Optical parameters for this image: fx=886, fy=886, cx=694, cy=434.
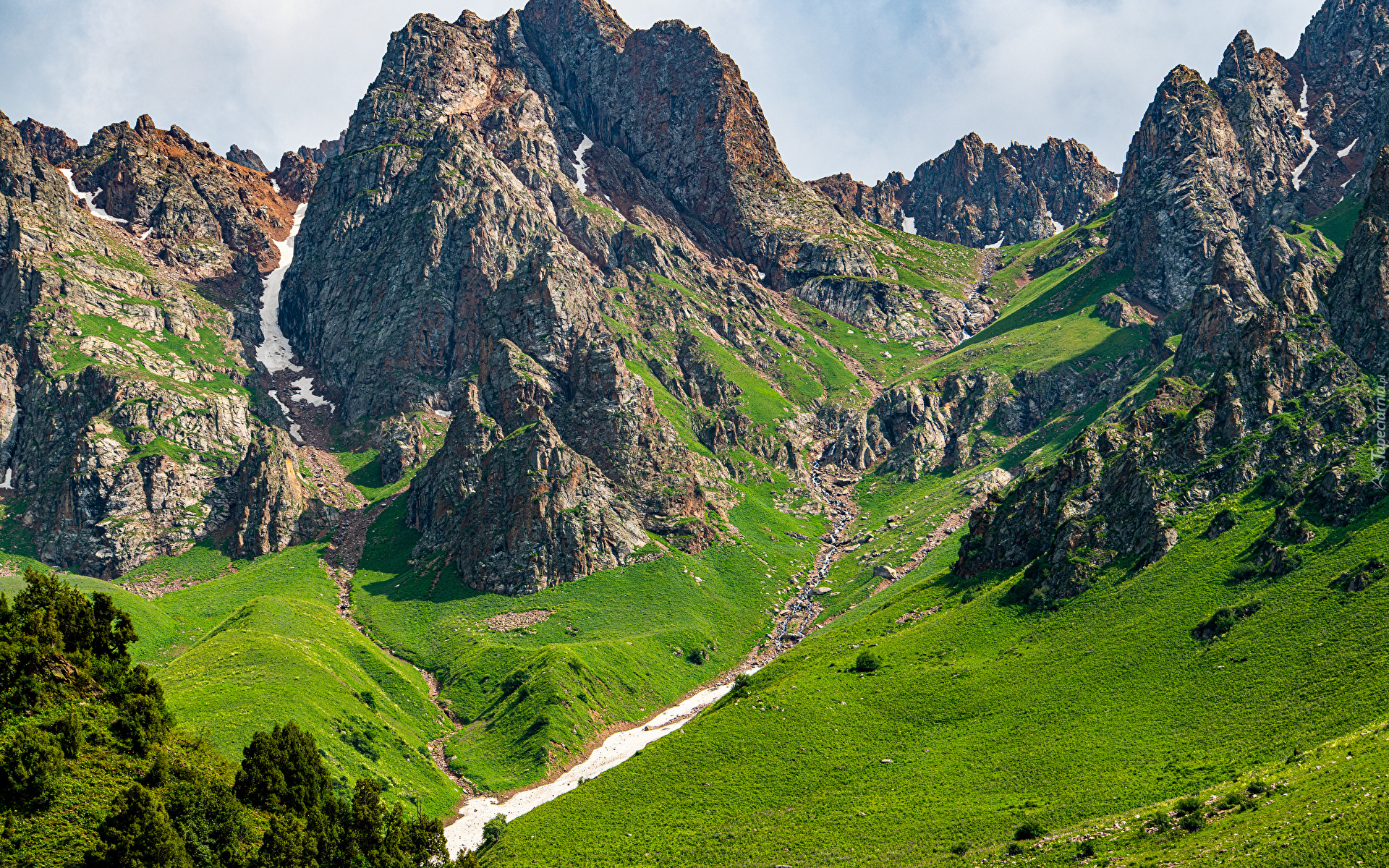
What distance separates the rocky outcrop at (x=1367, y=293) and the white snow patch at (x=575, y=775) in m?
130

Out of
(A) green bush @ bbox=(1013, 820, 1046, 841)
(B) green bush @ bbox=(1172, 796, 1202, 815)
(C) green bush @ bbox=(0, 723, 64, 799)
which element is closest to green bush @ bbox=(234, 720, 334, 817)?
(C) green bush @ bbox=(0, 723, 64, 799)

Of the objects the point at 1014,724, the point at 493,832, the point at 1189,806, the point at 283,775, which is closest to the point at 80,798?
the point at 283,775

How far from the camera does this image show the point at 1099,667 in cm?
11581

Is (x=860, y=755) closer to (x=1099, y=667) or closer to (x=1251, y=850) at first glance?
(x=1099, y=667)

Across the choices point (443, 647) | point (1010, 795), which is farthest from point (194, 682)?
point (1010, 795)

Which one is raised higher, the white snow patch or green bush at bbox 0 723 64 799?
green bush at bbox 0 723 64 799

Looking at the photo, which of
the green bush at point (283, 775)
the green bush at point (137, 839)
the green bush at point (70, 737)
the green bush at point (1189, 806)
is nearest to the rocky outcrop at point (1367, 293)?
the green bush at point (1189, 806)

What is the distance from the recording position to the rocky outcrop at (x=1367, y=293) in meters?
149

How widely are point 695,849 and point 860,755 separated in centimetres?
2738

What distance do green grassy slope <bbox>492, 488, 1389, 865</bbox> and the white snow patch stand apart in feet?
48.6

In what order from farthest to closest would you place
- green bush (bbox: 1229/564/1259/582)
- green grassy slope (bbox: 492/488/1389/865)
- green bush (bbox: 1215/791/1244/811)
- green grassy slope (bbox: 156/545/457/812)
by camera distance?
green grassy slope (bbox: 156/545/457/812) < green bush (bbox: 1229/564/1259/582) < green grassy slope (bbox: 492/488/1389/865) < green bush (bbox: 1215/791/1244/811)

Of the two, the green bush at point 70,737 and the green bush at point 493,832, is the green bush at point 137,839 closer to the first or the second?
the green bush at point 70,737

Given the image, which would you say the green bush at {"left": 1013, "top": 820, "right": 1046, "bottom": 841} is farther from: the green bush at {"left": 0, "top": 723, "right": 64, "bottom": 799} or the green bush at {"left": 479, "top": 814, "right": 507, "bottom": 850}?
the green bush at {"left": 0, "top": 723, "right": 64, "bottom": 799}

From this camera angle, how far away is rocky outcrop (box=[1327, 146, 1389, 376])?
149250 millimetres
